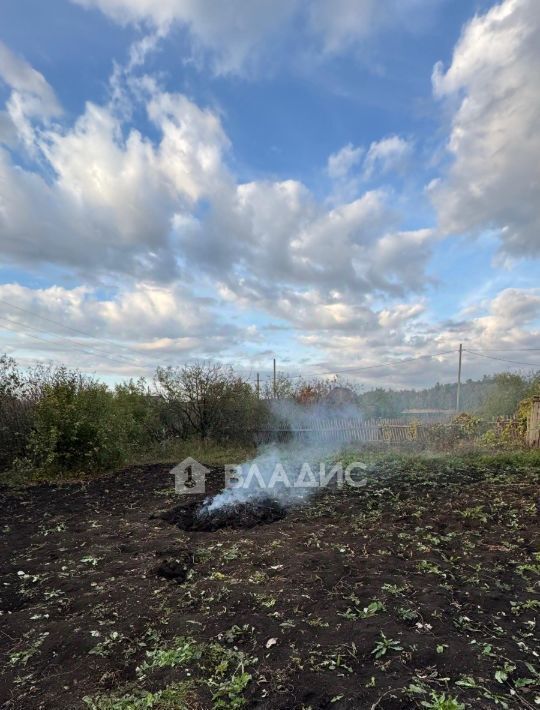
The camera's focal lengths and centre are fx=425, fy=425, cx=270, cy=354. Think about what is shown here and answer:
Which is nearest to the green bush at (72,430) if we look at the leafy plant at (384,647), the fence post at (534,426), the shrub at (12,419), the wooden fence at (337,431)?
the shrub at (12,419)

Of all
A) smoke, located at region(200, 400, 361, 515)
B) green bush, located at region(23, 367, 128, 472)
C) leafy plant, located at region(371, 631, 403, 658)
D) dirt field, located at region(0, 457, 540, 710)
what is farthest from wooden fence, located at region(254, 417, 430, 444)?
leafy plant, located at region(371, 631, 403, 658)

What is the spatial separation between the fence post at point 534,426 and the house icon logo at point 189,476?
7.16 m

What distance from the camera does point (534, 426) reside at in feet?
31.0

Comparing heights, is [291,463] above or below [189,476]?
above

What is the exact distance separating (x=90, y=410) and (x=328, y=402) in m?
7.32

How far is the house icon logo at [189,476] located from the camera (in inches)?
268

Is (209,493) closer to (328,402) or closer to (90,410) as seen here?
(90,410)

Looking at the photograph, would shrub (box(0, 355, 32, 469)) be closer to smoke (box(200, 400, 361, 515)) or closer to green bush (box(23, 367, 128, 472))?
green bush (box(23, 367, 128, 472))

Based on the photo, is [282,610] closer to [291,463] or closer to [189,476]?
[189,476]

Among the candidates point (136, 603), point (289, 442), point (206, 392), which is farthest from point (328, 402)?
point (136, 603)

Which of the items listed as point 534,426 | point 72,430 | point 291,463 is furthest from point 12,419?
point 534,426

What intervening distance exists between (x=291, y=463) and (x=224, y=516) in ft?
14.0

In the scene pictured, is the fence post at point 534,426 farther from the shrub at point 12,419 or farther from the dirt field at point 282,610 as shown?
the shrub at point 12,419

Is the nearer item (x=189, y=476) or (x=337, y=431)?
(x=189, y=476)
